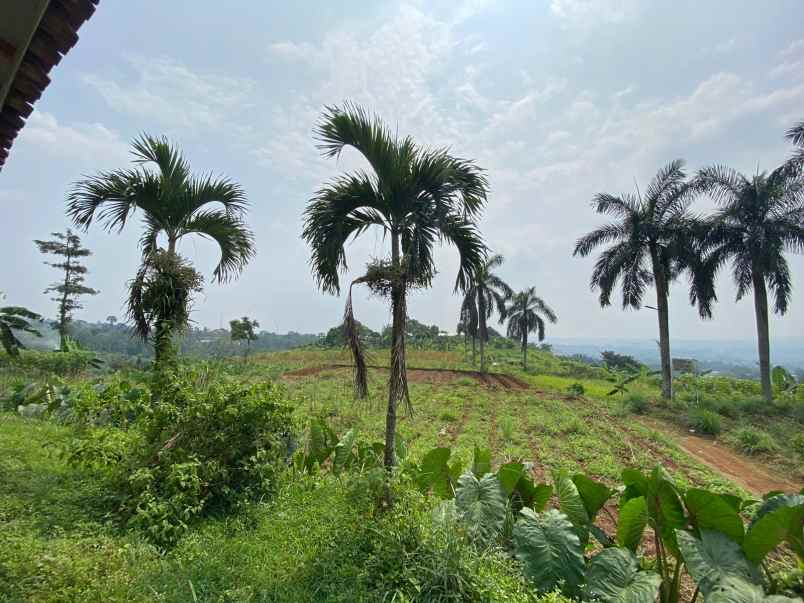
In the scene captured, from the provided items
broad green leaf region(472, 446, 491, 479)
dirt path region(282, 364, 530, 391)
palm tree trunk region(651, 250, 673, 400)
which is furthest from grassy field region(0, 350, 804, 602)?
dirt path region(282, 364, 530, 391)

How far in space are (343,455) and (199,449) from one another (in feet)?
5.24

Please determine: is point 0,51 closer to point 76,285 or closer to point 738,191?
point 738,191

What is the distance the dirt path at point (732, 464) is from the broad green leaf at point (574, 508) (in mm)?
5754

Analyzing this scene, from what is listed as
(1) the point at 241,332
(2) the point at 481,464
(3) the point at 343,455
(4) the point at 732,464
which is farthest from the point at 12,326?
(4) the point at 732,464

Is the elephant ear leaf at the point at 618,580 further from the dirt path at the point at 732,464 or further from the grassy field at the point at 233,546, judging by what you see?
the dirt path at the point at 732,464

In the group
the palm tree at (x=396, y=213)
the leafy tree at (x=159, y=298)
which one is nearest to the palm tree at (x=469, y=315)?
the palm tree at (x=396, y=213)

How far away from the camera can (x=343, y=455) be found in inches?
185

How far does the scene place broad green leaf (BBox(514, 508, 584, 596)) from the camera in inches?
107

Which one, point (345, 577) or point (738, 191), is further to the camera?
point (738, 191)

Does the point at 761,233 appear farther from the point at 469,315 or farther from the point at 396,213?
the point at 396,213

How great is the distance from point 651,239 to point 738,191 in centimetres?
330

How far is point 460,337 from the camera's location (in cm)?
4712

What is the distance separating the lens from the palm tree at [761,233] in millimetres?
14078

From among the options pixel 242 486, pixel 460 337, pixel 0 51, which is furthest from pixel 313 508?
pixel 460 337
